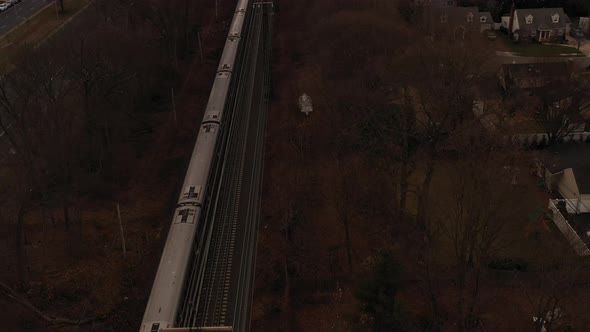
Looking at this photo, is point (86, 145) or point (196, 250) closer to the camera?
point (196, 250)

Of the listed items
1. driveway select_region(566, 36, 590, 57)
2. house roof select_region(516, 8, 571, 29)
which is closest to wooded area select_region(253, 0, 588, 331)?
driveway select_region(566, 36, 590, 57)

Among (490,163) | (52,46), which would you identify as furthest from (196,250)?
(52,46)

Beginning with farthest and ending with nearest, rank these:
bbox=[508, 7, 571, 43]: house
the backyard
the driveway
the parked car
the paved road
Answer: the parked car → bbox=[508, 7, 571, 43]: house → the driveway → the backyard → the paved road

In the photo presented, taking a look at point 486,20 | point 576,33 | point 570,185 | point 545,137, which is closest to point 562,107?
point 545,137

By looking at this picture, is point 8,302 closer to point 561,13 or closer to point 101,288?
point 101,288

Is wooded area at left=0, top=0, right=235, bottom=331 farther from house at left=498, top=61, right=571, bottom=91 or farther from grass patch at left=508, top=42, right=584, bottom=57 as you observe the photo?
grass patch at left=508, top=42, right=584, bottom=57
